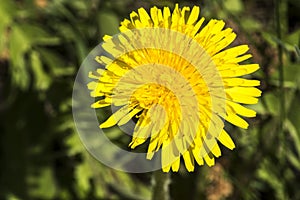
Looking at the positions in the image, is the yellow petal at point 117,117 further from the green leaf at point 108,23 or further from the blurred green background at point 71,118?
the green leaf at point 108,23

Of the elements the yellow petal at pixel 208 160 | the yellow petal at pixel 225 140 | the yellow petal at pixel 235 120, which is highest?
the yellow petal at pixel 235 120

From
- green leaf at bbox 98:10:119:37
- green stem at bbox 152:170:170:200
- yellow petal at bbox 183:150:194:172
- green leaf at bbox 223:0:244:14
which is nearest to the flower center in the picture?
yellow petal at bbox 183:150:194:172

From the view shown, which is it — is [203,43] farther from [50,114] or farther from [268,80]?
[50,114]

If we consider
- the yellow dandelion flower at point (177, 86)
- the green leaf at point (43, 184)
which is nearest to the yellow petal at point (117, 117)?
the yellow dandelion flower at point (177, 86)

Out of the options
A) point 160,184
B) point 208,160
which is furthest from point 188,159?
point 160,184

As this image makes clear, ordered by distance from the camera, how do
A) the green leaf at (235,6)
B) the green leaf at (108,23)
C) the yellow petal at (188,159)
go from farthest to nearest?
the green leaf at (235,6)
the green leaf at (108,23)
the yellow petal at (188,159)

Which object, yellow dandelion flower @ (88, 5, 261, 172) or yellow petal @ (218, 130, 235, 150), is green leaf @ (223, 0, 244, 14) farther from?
yellow petal @ (218, 130, 235, 150)
